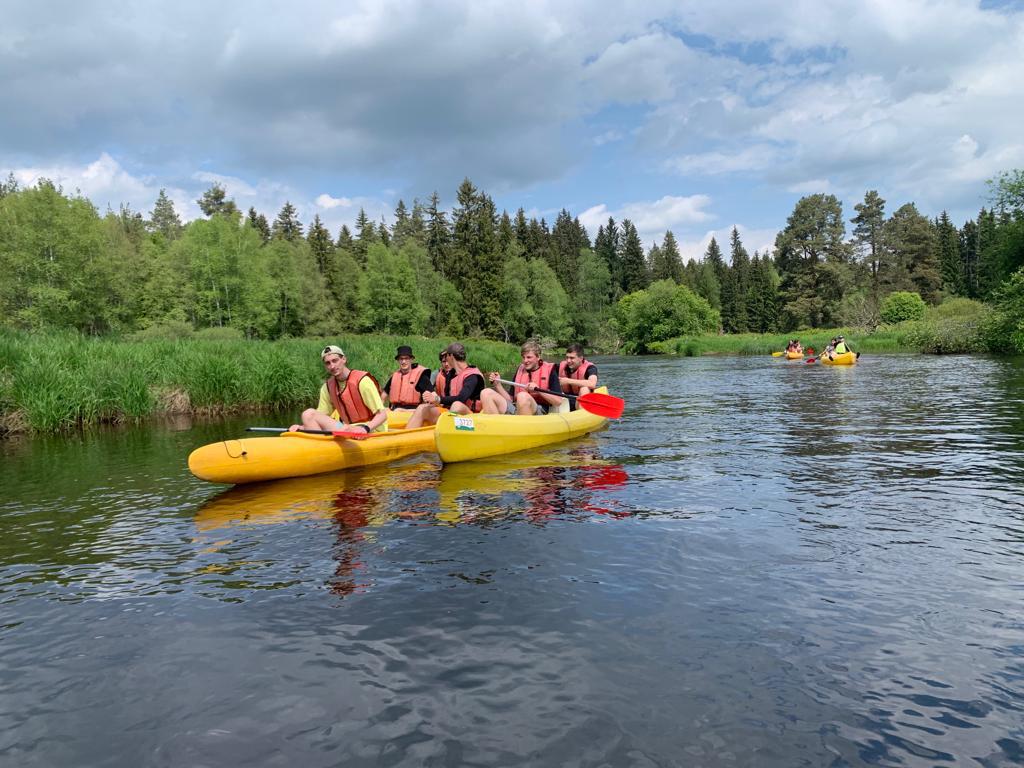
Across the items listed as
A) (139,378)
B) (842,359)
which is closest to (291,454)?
(139,378)

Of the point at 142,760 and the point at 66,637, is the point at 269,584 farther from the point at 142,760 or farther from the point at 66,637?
the point at 142,760

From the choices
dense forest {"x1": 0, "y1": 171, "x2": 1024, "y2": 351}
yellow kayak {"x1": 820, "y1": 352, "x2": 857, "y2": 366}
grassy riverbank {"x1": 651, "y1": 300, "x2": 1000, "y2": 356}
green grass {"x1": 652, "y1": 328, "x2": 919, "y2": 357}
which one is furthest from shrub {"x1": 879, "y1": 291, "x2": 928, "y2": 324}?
yellow kayak {"x1": 820, "y1": 352, "x2": 857, "y2": 366}

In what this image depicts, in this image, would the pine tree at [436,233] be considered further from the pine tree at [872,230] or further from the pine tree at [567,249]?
the pine tree at [872,230]

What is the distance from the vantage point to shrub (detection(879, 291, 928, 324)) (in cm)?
5428

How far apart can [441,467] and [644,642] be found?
544 cm

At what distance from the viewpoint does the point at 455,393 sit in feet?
31.4

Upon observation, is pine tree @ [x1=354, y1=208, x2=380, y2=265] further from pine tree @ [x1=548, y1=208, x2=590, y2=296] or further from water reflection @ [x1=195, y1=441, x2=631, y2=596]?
water reflection @ [x1=195, y1=441, x2=631, y2=596]

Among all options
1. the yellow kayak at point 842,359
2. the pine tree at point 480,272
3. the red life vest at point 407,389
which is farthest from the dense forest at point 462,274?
the red life vest at point 407,389

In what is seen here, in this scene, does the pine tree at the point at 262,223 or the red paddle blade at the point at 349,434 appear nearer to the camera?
the red paddle blade at the point at 349,434

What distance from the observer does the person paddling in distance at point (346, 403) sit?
830 centimetres

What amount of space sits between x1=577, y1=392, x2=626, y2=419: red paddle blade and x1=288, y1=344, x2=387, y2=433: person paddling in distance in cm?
392

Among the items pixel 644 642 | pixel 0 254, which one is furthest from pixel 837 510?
pixel 0 254

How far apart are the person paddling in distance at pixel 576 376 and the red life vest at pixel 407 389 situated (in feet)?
9.54

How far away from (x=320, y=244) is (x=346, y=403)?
194 feet
